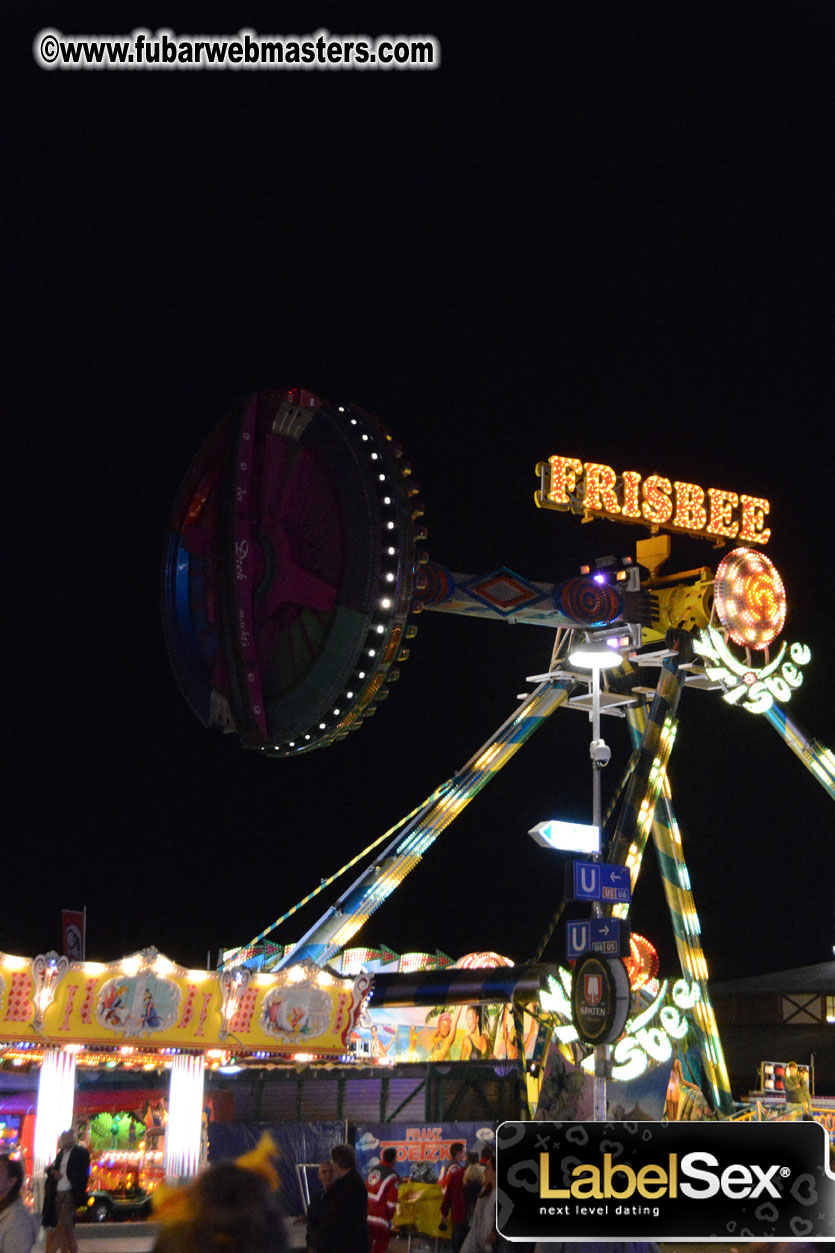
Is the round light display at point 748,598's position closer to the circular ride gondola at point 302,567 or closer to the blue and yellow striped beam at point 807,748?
the blue and yellow striped beam at point 807,748

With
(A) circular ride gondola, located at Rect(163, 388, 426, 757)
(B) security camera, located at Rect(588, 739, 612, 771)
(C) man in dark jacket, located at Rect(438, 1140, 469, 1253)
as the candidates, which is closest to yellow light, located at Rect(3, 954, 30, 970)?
(A) circular ride gondola, located at Rect(163, 388, 426, 757)

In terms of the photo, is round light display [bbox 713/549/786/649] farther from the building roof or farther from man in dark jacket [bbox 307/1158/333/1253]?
man in dark jacket [bbox 307/1158/333/1253]

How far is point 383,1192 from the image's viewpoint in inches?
726

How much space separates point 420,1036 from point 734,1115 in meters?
→ 6.47

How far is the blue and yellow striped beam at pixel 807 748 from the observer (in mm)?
35688

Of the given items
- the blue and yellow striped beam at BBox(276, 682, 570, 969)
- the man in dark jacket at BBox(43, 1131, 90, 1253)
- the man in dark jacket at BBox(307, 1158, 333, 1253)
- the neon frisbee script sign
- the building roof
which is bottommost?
the man in dark jacket at BBox(43, 1131, 90, 1253)

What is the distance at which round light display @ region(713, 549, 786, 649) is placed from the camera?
108ft

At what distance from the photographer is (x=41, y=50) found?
17.6 meters

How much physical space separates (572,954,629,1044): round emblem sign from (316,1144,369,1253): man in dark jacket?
11.4 meters

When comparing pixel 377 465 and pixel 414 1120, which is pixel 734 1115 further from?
pixel 377 465

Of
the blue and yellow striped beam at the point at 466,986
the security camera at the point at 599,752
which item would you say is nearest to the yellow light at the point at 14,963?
the security camera at the point at 599,752

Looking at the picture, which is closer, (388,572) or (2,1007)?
(2,1007)

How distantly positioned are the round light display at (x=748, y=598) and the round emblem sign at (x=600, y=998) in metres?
12.0

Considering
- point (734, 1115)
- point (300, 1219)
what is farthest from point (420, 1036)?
point (300, 1219)
